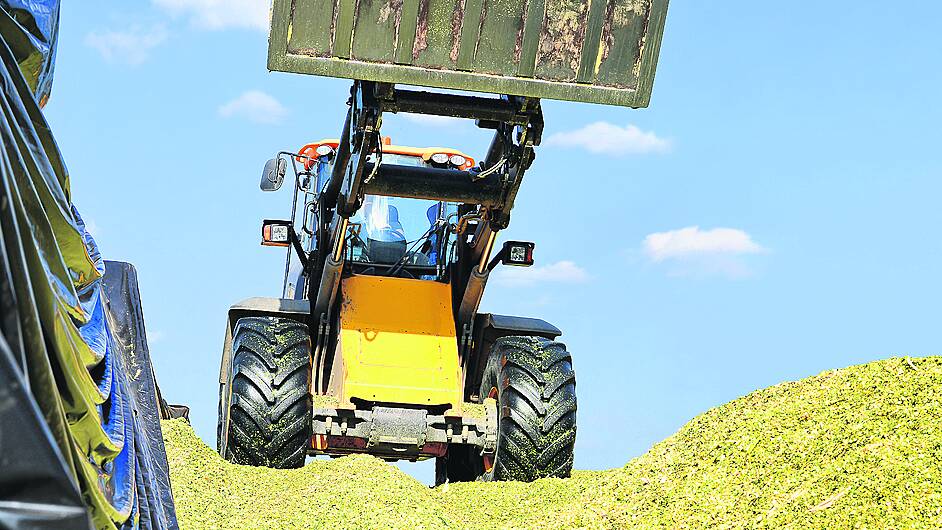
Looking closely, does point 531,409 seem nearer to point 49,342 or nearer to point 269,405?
point 269,405

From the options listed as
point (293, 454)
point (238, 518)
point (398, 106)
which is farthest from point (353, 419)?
point (398, 106)

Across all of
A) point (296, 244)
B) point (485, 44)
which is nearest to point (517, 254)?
point (296, 244)

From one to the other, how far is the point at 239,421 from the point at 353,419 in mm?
803

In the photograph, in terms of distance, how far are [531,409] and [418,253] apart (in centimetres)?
173

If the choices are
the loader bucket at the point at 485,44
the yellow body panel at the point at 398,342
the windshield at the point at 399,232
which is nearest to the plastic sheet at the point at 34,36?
the loader bucket at the point at 485,44

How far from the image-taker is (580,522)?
546 cm

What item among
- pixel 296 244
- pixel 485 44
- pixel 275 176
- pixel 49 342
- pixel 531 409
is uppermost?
pixel 485 44

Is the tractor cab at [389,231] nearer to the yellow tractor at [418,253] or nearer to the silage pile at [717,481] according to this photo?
the yellow tractor at [418,253]

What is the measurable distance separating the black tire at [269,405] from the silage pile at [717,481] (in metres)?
0.25

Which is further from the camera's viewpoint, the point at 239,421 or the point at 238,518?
the point at 239,421

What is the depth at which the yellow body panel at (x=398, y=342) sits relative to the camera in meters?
7.87

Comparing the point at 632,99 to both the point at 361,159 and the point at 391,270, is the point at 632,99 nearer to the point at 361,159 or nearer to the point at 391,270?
the point at 361,159

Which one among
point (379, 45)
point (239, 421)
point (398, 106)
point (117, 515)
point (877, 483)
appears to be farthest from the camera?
point (239, 421)

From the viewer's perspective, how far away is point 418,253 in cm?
873
